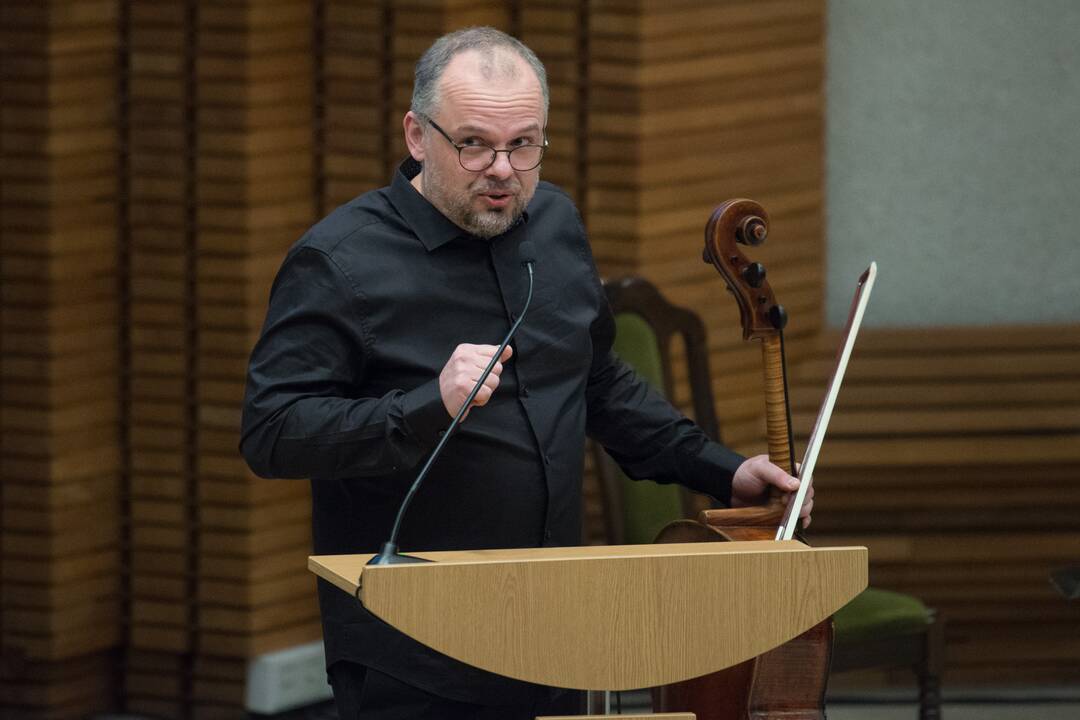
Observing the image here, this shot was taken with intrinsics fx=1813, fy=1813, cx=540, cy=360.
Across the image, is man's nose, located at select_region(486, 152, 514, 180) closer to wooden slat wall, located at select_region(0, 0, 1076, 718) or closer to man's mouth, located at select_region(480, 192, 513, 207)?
man's mouth, located at select_region(480, 192, 513, 207)

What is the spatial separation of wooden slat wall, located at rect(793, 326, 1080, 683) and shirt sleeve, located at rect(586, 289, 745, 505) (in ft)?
7.21

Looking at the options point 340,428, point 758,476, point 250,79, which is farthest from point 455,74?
point 250,79

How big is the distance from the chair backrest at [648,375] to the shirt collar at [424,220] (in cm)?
137

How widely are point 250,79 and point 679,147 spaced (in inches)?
44.3

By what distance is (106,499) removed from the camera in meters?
4.83

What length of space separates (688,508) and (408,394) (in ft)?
6.24

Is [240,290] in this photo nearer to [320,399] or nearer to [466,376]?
[320,399]

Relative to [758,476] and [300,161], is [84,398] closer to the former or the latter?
[300,161]

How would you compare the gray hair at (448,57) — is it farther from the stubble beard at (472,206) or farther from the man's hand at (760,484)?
the man's hand at (760,484)

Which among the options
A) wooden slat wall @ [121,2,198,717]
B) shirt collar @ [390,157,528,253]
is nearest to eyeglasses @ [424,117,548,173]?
shirt collar @ [390,157,528,253]

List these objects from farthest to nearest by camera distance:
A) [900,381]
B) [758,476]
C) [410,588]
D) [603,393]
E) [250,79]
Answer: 1. [900,381]
2. [250,79]
3. [603,393]
4. [758,476]
5. [410,588]

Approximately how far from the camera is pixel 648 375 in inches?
161

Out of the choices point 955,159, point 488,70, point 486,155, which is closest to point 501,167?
point 486,155

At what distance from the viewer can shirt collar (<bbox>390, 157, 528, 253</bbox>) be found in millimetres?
2633
